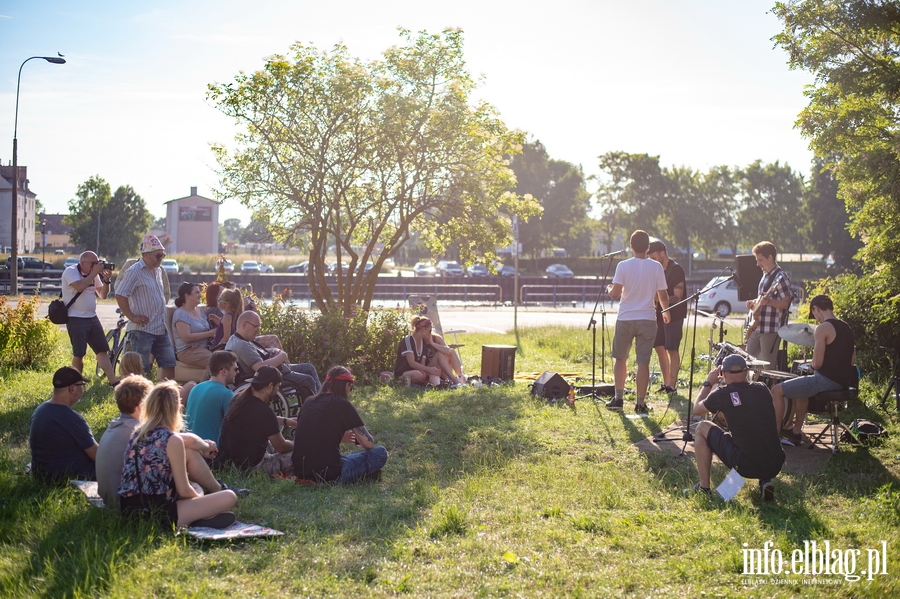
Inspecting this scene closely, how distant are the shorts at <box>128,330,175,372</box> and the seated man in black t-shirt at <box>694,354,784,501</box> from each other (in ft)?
18.3

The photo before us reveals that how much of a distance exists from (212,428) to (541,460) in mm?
2810

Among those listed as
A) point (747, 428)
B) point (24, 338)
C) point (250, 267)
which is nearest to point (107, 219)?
point (250, 267)

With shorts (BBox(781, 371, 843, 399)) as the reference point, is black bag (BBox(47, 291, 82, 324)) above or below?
above

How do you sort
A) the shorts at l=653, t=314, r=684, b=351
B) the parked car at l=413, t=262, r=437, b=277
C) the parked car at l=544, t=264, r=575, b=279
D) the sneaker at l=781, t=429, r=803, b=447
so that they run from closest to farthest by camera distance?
1. the sneaker at l=781, t=429, r=803, b=447
2. the shorts at l=653, t=314, r=684, b=351
3. the parked car at l=413, t=262, r=437, b=277
4. the parked car at l=544, t=264, r=575, b=279

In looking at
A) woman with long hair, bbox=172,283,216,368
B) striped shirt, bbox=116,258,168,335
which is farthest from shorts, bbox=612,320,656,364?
striped shirt, bbox=116,258,168,335

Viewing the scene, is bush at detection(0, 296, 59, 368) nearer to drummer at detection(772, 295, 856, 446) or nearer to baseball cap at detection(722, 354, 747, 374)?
baseball cap at detection(722, 354, 747, 374)

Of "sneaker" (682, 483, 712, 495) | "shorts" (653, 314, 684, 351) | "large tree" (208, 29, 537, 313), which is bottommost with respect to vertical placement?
"sneaker" (682, 483, 712, 495)

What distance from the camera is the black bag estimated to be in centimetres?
901

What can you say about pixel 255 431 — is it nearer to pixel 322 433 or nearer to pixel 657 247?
pixel 322 433

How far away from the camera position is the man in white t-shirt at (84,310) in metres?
9.18

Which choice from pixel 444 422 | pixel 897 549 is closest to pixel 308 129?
pixel 444 422

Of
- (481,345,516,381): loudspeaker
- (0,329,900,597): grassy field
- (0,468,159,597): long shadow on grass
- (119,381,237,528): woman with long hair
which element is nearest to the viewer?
(0,468,159,597): long shadow on grass

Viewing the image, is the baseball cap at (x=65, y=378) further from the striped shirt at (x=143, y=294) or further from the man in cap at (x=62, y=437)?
the striped shirt at (x=143, y=294)

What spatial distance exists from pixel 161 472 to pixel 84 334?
16.0 feet
